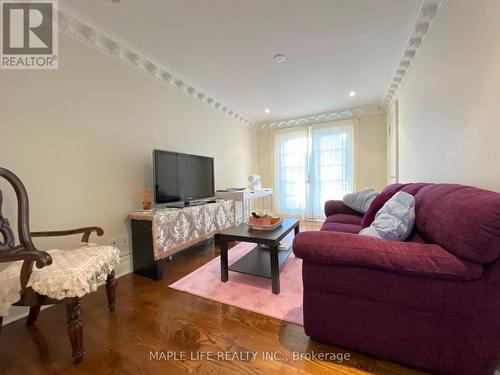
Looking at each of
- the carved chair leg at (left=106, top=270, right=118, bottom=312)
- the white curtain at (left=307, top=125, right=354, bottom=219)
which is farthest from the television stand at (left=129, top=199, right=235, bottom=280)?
the white curtain at (left=307, top=125, right=354, bottom=219)

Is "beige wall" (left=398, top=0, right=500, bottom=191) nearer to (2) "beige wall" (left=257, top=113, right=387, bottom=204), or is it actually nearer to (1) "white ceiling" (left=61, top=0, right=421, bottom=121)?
(1) "white ceiling" (left=61, top=0, right=421, bottom=121)

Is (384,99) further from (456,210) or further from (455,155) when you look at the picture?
(456,210)

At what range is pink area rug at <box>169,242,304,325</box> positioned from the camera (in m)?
1.56

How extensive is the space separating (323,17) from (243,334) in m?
2.62

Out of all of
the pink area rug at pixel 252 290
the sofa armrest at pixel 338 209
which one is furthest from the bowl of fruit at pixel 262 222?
the sofa armrest at pixel 338 209

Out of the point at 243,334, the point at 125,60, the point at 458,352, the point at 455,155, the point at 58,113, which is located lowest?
the point at 243,334

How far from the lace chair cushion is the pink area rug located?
0.82m

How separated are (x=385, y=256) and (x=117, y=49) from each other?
2955mm

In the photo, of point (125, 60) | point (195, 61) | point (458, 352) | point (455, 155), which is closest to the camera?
point (458, 352)

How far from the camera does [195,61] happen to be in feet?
8.20

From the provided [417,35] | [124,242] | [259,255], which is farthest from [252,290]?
[417,35]

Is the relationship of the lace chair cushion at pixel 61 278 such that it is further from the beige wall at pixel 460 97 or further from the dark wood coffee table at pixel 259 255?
the beige wall at pixel 460 97

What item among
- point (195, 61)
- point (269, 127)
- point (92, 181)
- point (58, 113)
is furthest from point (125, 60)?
Answer: point (269, 127)

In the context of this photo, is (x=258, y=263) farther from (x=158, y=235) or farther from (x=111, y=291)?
(x=111, y=291)
